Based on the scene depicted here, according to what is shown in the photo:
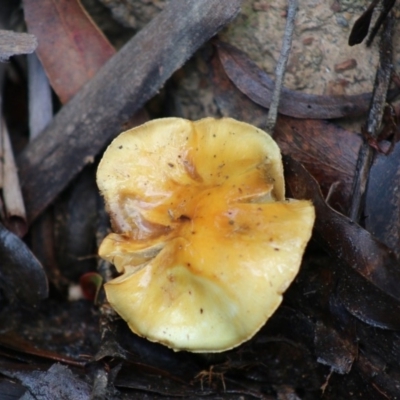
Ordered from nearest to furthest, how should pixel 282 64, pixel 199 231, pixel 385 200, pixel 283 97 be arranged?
pixel 199 231
pixel 385 200
pixel 282 64
pixel 283 97

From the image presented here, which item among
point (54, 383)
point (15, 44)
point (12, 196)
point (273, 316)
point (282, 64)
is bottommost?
point (273, 316)

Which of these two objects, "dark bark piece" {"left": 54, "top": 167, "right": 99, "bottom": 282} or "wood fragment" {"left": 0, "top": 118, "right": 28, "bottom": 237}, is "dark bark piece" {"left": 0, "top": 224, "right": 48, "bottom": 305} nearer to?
"wood fragment" {"left": 0, "top": 118, "right": 28, "bottom": 237}

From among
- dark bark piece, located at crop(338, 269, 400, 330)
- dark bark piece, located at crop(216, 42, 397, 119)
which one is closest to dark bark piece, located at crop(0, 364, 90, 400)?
dark bark piece, located at crop(338, 269, 400, 330)

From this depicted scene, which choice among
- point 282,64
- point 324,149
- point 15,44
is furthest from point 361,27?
point 15,44

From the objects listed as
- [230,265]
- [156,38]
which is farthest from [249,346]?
[156,38]

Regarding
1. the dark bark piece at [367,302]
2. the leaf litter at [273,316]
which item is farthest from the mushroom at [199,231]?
the dark bark piece at [367,302]

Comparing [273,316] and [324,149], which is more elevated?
[324,149]

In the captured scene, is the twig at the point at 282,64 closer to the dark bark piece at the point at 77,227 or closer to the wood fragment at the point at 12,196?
the dark bark piece at the point at 77,227

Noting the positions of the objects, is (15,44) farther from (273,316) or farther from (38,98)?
(273,316)

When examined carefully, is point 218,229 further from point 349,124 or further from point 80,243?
point 80,243
